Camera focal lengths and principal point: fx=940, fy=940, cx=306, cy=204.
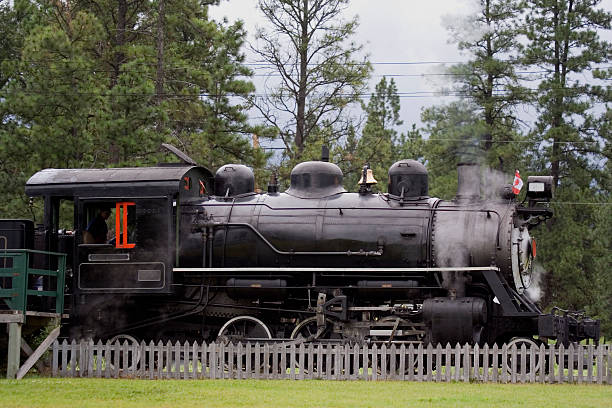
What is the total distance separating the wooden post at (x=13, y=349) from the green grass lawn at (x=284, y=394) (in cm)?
65

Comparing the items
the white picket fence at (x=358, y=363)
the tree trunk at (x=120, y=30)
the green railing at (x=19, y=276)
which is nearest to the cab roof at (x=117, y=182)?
the green railing at (x=19, y=276)

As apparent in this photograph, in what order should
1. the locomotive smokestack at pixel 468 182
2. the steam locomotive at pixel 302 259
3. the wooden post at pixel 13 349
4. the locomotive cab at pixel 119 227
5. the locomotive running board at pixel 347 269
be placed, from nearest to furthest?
the wooden post at pixel 13 349 < the locomotive running board at pixel 347 269 < the steam locomotive at pixel 302 259 < the locomotive cab at pixel 119 227 < the locomotive smokestack at pixel 468 182

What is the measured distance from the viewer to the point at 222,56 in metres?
32.2

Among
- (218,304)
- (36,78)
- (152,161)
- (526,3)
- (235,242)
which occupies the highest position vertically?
(526,3)

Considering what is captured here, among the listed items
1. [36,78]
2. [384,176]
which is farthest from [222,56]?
[384,176]

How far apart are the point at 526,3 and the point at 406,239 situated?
69.9ft

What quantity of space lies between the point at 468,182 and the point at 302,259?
3398 mm

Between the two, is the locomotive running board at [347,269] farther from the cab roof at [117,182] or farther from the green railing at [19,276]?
the green railing at [19,276]

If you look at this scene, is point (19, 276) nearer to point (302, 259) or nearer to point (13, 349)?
point (13, 349)

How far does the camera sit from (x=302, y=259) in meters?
17.0

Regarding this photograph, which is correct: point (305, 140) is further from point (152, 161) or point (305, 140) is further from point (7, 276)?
point (7, 276)

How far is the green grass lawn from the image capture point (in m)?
12.1

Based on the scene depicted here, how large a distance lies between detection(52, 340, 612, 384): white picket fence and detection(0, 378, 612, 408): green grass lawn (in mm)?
551

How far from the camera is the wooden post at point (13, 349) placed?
1572 centimetres
